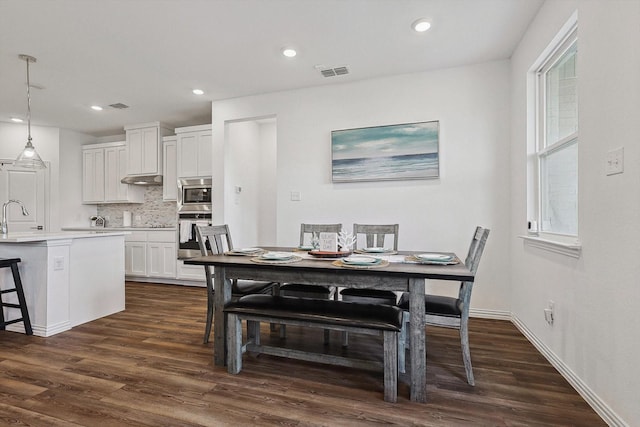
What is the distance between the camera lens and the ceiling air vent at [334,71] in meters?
3.55

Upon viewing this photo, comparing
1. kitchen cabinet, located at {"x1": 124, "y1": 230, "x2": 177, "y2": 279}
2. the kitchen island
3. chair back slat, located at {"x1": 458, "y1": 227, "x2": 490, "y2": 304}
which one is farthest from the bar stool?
chair back slat, located at {"x1": 458, "y1": 227, "x2": 490, "y2": 304}

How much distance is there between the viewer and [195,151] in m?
4.98

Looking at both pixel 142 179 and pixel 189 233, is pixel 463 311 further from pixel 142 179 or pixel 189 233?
pixel 142 179

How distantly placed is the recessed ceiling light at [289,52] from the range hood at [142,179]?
3313mm

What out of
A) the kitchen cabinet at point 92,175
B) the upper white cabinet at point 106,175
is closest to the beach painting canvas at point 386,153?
the upper white cabinet at point 106,175

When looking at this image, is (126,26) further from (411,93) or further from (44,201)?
(44,201)

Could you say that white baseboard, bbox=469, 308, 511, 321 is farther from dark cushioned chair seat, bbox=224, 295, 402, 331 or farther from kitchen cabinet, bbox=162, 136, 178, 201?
kitchen cabinet, bbox=162, 136, 178, 201

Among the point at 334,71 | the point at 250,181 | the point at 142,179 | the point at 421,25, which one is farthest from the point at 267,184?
the point at 421,25

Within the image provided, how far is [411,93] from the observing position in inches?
144

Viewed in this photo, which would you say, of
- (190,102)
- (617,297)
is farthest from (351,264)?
(190,102)

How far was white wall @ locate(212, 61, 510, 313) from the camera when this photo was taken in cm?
338

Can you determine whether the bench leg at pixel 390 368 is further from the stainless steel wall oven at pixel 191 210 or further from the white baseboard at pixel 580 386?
the stainless steel wall oven at pixel 191 210

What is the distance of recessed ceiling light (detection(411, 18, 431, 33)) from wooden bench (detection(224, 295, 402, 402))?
7.59 feet

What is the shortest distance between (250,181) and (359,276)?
11.8ft
